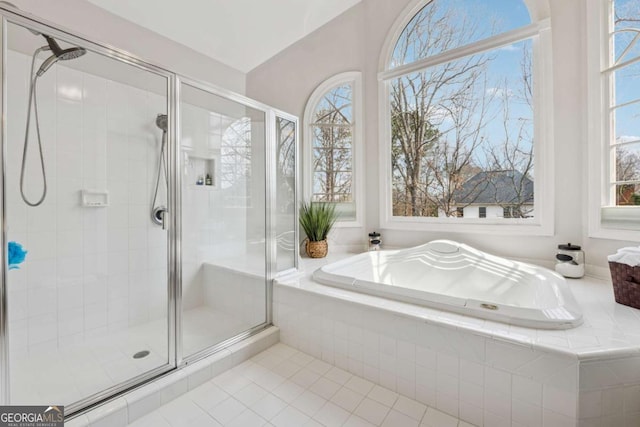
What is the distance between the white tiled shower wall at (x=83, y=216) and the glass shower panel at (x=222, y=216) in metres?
0.26

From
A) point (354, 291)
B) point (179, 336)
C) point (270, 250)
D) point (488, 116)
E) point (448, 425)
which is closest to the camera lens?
point (448, 425)

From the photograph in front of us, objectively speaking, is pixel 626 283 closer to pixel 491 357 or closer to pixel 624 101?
pixel 491 357

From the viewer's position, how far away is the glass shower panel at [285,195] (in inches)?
87.2

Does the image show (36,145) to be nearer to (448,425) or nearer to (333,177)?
(333,177)

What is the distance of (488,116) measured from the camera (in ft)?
7.77

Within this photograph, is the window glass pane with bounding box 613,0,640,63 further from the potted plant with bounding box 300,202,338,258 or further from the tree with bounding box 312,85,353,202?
the potted plant with bounding box 300,202,338,258

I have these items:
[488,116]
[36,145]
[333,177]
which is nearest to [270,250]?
[333,177]

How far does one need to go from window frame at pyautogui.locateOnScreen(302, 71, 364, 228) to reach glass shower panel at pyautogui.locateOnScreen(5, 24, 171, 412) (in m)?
1.43

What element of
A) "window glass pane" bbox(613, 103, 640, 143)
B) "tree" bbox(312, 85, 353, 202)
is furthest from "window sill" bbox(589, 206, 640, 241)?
"tree" bbox(312, 85, 353, 202)

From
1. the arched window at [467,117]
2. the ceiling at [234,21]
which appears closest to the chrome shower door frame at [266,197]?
the ceiling at [234,21]

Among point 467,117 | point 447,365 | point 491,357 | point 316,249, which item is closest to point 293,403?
point 447,365

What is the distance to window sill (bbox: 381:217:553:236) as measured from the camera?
2.16m

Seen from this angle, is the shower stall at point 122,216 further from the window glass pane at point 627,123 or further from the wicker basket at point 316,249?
the window glass pane at point 627,123

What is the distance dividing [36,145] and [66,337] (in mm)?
1241
